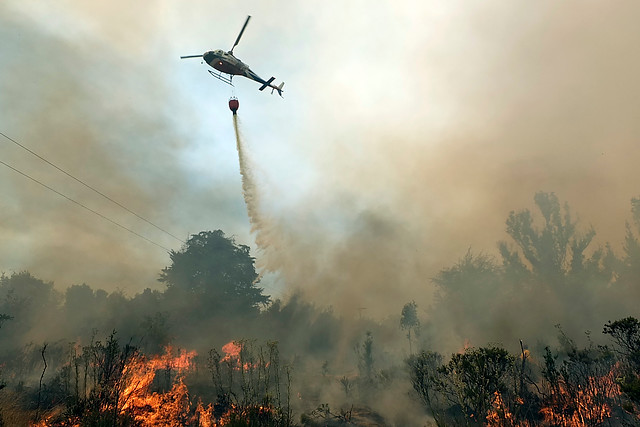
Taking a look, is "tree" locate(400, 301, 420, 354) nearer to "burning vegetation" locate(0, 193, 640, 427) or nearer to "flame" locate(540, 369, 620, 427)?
"burning vegetation" locate(0, 193, 640, 427)

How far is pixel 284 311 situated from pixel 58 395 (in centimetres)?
4634

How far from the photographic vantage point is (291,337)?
2926 inches

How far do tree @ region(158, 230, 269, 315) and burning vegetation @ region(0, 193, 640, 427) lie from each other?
0.85ft

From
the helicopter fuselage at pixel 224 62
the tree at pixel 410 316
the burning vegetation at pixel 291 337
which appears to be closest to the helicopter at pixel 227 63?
the helicopter fuselage at pixel 224 62

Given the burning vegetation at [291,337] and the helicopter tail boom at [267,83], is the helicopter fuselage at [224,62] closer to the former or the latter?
the helicopter tail boom at [267,83]

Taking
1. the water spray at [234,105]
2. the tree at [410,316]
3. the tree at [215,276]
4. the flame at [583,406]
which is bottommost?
the flame at [583,406]

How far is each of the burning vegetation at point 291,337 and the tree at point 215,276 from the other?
258 mm

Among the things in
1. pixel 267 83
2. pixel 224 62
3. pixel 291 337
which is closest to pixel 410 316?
pixel 291 337

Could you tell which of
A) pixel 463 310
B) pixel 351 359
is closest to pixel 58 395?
pixel 351 359

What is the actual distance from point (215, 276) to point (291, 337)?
21.6m

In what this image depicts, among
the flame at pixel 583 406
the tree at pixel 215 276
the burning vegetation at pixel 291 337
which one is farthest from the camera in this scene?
the tree at pixel 215 276

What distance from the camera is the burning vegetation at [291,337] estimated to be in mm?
37344

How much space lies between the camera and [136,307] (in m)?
72.1

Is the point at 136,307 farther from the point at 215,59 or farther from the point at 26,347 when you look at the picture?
the point at 215,59
